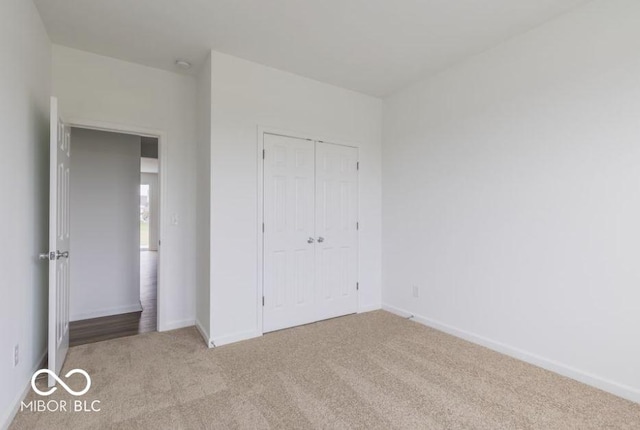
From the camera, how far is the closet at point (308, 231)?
3229mm

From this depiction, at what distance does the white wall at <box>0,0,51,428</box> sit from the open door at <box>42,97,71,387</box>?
125 mm

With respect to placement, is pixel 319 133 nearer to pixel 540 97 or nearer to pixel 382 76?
pixel 382 76

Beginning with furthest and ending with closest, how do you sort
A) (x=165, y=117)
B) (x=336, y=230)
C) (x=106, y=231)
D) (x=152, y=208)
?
(x=152, y=208) < (x=106, y=231) < (x=336, y=230) < (x=165, y=117)

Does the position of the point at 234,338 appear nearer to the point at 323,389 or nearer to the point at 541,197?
the point at 323,389

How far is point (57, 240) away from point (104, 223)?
1673mm

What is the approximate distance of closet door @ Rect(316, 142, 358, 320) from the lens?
11.7 feet

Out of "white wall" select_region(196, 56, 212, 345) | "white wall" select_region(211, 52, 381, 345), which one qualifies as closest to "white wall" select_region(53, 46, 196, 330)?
"white wall" select_region(196, 56, 212, 345)

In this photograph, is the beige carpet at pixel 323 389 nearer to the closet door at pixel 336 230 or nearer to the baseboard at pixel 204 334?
the baseboard at pixel 204 334

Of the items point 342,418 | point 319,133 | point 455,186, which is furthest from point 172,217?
point 455,186

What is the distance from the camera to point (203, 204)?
3105mm

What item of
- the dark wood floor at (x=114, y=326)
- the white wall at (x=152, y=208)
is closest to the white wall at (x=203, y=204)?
the dark wood floor at (x=114, y=326)

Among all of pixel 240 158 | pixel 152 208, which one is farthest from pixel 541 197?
pixel 152 208

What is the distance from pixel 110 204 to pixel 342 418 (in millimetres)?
3588

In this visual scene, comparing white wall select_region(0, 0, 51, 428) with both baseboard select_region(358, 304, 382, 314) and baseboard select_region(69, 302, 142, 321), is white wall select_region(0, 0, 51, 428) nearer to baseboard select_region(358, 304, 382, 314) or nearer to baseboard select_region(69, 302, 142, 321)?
baseboard select_region(69, 302, 142, 321)
